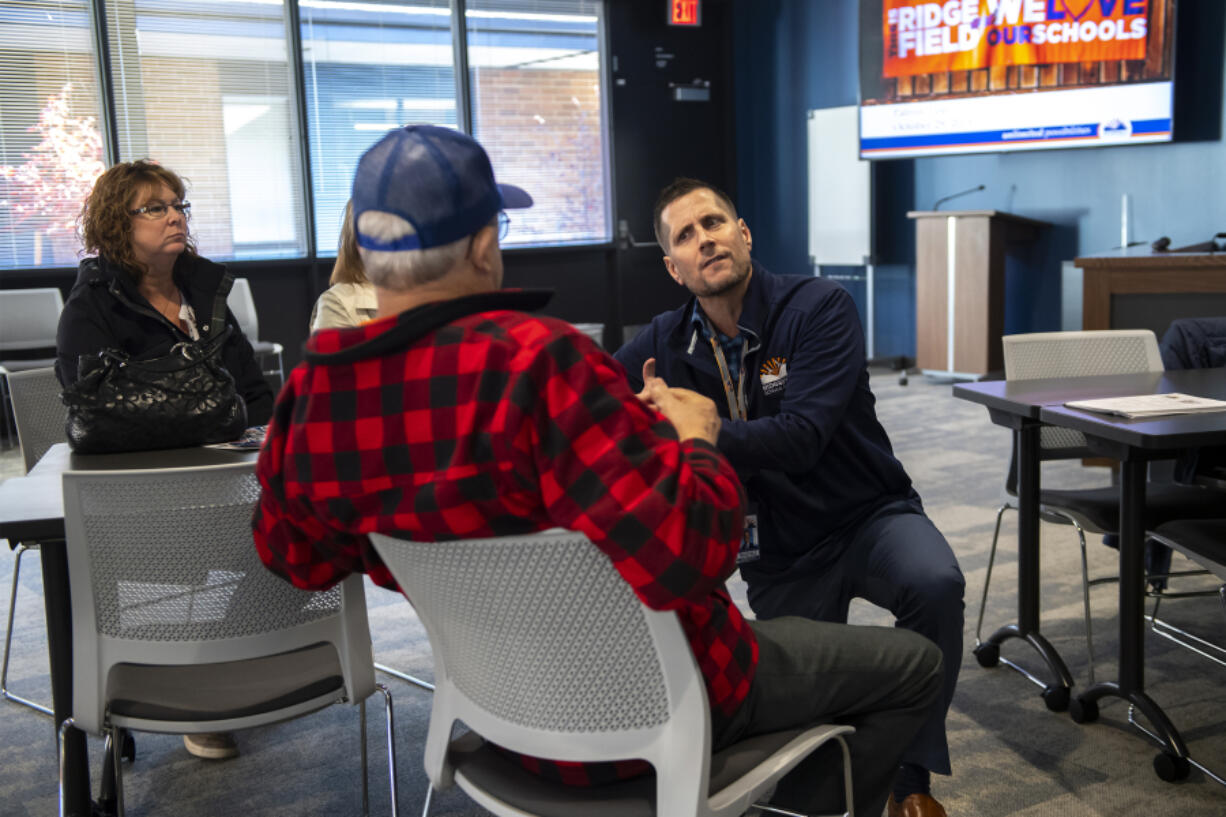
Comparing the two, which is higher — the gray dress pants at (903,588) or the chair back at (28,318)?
the chair back at (28,318)

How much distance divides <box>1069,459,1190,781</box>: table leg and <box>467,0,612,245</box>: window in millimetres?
6102

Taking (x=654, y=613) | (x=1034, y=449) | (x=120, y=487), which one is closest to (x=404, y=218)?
(x=654, y=613)

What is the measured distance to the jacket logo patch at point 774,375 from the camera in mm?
2299

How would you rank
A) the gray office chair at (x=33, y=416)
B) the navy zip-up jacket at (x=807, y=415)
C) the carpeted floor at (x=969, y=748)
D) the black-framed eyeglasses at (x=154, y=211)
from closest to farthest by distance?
1. the navy zip-up jacket at (x=807, y=415)
2. the carpeted floor at (x=969, y=748)
3. the black-framed eyeglasses at (x=154, y=211)
4. the gray office chair at (x=33, y=416)

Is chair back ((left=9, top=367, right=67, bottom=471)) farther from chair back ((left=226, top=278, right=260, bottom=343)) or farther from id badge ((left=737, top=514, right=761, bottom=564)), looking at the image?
chair back ((left=226, top=278, right=260, bottom=343))

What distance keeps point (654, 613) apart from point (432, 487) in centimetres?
28

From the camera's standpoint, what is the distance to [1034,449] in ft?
9.07

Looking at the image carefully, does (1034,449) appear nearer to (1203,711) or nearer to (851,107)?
(1203,711)

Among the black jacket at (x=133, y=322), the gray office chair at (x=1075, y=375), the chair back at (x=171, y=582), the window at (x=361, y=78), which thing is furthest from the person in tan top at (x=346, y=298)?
the window at (x=361, y=78)

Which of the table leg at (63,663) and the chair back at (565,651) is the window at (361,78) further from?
the chair back at (565,651)

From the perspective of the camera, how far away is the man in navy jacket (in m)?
2.13

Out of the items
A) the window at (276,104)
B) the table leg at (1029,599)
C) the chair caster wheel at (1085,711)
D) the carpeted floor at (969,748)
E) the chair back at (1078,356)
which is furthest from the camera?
the window at (276,104)

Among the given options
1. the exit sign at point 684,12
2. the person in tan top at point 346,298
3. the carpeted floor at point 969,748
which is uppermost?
the exit sign at point 684,12

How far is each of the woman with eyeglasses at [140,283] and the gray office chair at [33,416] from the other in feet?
0.73
